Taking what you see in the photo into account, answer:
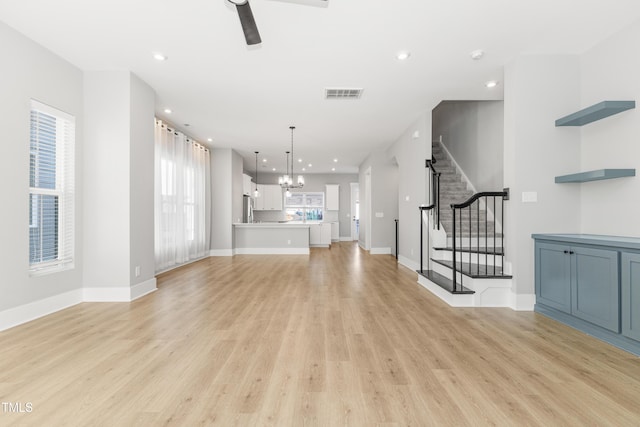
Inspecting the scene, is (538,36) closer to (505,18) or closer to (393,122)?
(505,18)

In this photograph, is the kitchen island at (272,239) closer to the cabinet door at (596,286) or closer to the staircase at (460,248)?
the staircase at (460,248)

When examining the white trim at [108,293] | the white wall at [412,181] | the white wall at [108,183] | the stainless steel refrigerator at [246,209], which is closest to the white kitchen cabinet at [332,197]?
the stainless steel refrigerator at [246,209]

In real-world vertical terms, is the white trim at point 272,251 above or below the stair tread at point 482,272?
below

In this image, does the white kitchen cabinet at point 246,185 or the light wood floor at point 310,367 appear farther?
the white kitchen cabinet at point 246,185

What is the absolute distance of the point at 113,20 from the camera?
9.58ft

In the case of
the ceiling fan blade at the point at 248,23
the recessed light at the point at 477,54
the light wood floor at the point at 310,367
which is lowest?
the light wood floor at the point at 310,367

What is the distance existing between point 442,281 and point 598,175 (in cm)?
209

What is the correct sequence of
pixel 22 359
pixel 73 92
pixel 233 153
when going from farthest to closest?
pixel 233 153 → pixel 73 92 → pixel 22 359

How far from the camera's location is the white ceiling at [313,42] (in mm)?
2754

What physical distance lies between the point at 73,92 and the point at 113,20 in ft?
4.69

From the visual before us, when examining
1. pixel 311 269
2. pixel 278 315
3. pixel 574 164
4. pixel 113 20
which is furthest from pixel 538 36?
pixel 311 269

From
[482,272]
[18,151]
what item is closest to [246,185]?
[18,151]

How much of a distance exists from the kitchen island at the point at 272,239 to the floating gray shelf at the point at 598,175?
6450 millimetres

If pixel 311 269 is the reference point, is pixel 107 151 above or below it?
above
